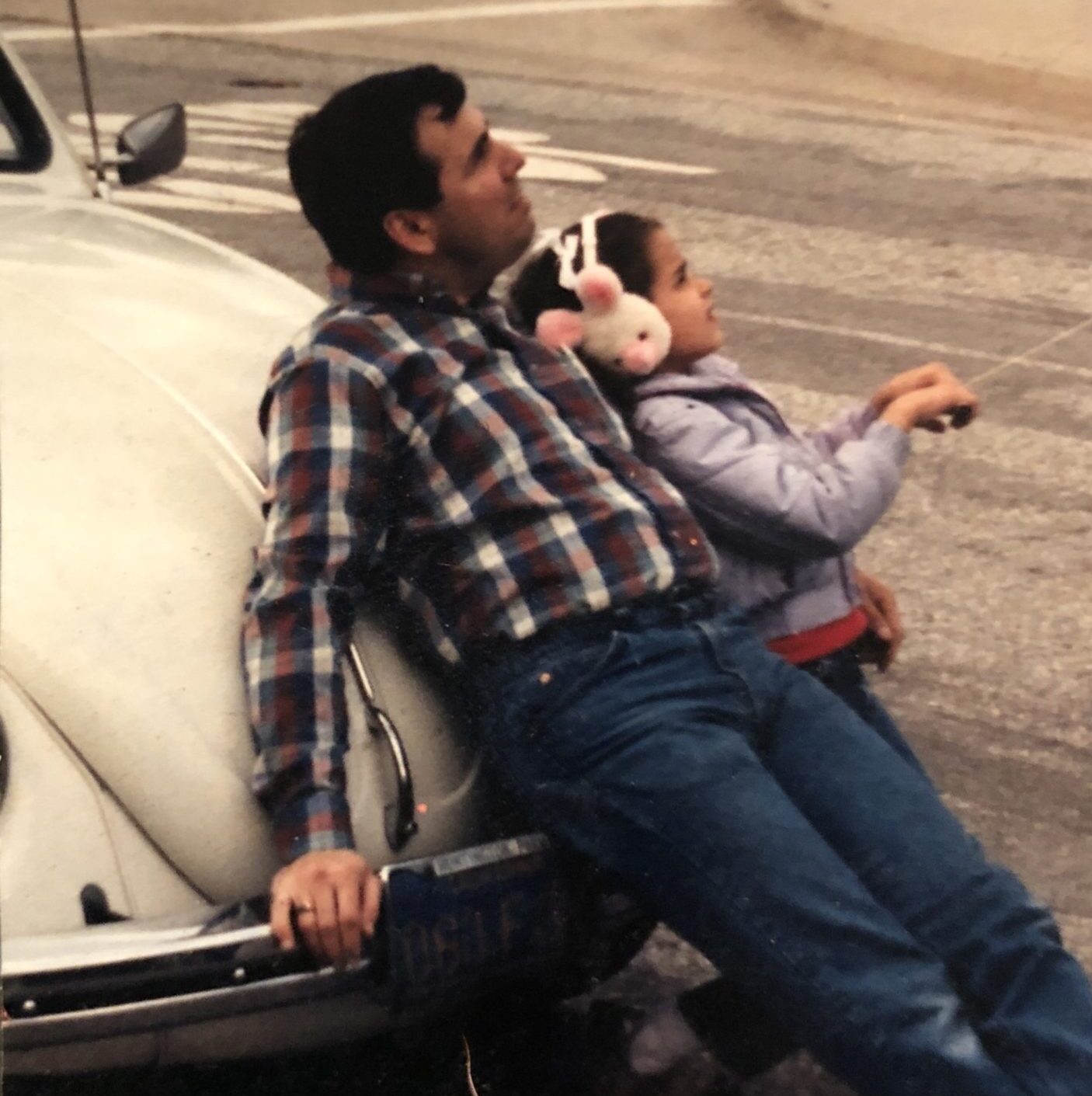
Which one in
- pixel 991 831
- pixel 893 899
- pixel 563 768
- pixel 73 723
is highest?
pixel 73 723

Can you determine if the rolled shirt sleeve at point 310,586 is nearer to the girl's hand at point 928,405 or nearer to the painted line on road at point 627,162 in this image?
the girl's hand at point 928,405

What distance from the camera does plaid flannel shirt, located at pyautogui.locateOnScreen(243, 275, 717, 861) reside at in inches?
69.6

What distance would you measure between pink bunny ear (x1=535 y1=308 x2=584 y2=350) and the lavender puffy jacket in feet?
0.46

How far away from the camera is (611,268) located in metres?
2.08

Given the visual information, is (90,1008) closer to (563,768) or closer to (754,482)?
(563,768)

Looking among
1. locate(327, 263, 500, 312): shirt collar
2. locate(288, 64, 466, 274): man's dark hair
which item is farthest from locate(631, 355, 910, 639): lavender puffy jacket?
locate(288, 64, 466, 274): man's dark hair

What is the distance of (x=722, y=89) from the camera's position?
7.63 m

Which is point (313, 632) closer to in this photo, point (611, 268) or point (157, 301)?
point (611, 268)

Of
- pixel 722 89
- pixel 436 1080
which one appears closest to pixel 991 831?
pixel 436 1080

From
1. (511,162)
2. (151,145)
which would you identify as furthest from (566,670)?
(151,145)

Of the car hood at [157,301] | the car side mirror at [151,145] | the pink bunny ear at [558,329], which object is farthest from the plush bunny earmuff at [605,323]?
the car side mirror at [151,145]

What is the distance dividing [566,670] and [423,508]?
0.27 m

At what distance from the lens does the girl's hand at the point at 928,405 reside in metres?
2.12

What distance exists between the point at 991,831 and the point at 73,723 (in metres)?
1.78
